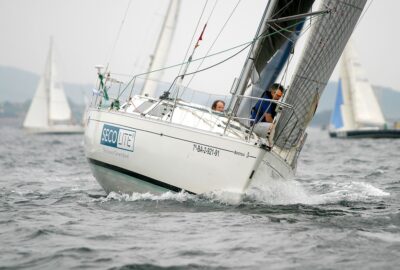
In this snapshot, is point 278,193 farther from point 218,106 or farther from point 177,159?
point 218,106

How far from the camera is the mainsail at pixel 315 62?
1060 centimetres

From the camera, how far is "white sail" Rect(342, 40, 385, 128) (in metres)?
50.4

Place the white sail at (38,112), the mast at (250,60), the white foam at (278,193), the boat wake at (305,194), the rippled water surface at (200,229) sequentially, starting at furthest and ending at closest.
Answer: the white sail at (38,112)
the mast at (250,60)
the boat wake at (305,194)
the white foam at (278,193)
the rippled water surface at (200,229)

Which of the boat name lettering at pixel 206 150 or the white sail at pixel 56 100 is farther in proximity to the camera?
the white sail at pixel 56 100

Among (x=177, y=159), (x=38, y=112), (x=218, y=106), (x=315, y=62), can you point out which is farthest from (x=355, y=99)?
(x=177, y=159)

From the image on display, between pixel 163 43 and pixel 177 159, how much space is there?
2052 centimetres

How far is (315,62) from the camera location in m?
10.7

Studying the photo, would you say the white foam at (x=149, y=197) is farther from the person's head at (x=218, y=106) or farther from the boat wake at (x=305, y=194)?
the person's head at (x=218, y=106)

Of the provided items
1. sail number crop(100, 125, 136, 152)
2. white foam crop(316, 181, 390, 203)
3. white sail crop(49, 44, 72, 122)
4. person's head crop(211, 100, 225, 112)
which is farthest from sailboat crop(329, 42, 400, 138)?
sail number crop(100, 125, 136, 152)

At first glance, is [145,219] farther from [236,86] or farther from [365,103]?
[365,103]

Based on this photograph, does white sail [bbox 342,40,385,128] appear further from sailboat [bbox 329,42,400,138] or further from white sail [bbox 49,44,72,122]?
white sail [bbox 49,44,72,122]

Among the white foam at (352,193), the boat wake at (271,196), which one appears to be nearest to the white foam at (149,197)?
the boat wake at (271,196)

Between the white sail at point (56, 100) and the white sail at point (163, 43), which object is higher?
the white sail at point (163, 43)

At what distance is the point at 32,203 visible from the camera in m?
10.6
